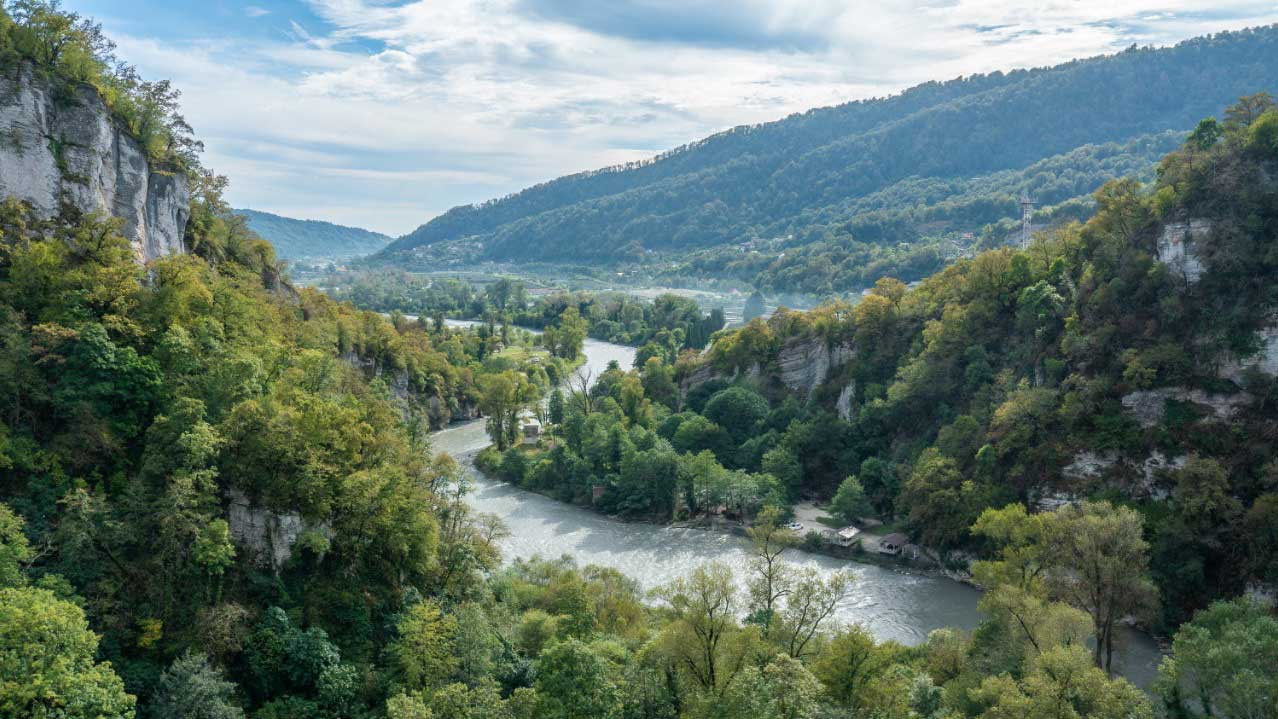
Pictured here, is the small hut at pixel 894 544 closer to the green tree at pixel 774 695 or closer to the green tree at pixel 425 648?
the green tree at pixel 774 695

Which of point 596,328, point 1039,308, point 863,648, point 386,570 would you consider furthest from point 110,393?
point 596,328

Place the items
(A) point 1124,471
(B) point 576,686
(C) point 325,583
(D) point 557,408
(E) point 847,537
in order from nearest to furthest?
(B) point 576,686 → (C) point 325,583 → (A) point 1124,471 → (E) point 847,537 → (D) point 557,408

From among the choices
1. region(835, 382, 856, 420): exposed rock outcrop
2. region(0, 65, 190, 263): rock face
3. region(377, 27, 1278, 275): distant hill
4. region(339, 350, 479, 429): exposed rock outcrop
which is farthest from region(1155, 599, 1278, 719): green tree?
region(377, 27, 1278, 275): distant hill

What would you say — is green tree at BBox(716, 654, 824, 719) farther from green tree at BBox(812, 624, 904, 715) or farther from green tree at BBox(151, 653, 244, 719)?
green tree at BBox(151, 653, 244, 719)

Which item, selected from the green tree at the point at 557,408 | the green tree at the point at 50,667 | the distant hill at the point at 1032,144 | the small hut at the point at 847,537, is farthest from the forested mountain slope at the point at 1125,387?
the distant hill at the point at 1032,144

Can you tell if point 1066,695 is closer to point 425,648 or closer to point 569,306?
point 425,648

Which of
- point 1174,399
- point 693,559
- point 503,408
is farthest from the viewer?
point 503,408

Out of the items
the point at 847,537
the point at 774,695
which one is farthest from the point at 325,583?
the point at 847,537
